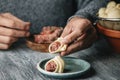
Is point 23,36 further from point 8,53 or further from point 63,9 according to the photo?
point 63,9

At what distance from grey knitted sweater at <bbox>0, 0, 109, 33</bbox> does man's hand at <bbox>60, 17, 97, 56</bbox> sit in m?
0.31

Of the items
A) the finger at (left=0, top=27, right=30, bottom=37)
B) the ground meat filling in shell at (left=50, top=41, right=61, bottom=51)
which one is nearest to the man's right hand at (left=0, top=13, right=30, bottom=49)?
the finger at (left=0, top=27, right=30, bottom=37)

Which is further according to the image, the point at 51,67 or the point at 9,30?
the point at 9,30

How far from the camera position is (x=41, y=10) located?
1538mm

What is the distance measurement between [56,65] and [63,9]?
0.65 metres

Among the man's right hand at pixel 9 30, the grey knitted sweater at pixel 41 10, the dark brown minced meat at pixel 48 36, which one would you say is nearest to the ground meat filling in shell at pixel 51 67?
the dark brown minced meat at pixel 48 36

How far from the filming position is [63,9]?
1575 mm

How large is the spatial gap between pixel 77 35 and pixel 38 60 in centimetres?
18

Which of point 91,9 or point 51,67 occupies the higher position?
point 91,9

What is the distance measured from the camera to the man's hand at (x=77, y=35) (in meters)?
1.06

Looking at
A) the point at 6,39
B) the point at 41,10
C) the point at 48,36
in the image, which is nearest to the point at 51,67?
the point at 48,36

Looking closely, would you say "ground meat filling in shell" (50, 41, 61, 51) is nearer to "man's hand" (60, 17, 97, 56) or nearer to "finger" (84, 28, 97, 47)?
"man's hand" (60, 17, 97, 56)

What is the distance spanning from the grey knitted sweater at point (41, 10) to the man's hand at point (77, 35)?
0.31 meters

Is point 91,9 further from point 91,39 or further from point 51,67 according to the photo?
point 51,67
